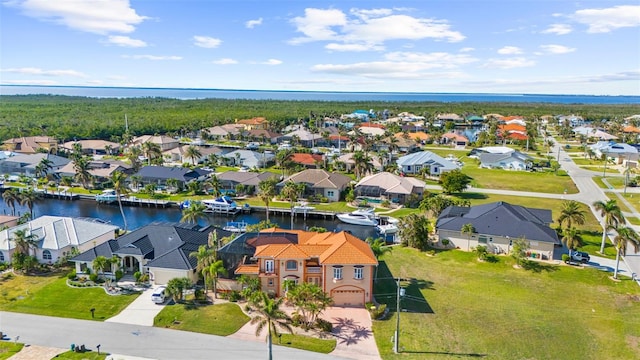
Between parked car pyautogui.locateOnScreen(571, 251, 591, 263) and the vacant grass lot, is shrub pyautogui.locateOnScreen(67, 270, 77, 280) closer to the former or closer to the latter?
the vacant grass lot

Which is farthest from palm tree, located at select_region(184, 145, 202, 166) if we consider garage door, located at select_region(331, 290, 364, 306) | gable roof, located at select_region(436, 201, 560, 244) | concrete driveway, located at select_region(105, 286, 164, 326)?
garage door, located at select_region(331, 290, 364, 306)

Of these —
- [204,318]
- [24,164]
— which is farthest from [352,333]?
[24,164]

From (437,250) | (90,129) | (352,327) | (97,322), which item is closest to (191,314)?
(97,322)

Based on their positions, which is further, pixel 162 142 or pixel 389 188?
pixel 162 142

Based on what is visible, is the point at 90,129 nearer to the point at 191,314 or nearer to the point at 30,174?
the point at 30,174

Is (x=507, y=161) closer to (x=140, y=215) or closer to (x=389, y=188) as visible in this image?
(x=389, y=188)
